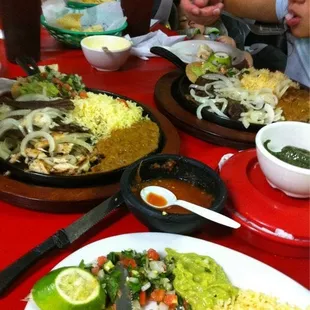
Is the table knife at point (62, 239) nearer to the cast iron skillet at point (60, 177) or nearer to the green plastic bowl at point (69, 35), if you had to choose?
the cast iron skillet at point (60, 177)

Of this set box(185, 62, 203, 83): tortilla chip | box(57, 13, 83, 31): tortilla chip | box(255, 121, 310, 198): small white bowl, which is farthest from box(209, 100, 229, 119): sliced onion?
box(57, 13, 83, 31): tortilla chip

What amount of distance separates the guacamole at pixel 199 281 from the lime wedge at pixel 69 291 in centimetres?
17

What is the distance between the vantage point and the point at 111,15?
8.09 ft

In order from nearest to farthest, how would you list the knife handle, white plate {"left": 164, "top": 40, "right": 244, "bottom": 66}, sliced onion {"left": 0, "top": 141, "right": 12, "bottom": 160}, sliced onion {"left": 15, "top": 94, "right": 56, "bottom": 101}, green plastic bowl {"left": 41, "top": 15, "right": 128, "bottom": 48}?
1. the knife handle
2. sliced onion {"left": 0, "top": 141, "right": 12, "bottom": 160}
3. sliced onion {"left": 15, "top": 94, "right": 56, "bottom": 101}
4. white plate {"left": 164, "top": 40, "right": 244, "bottom": 66}
5. green plastic bowl {"left": 41, "top": 15, "right": 128, "bottom": 48}

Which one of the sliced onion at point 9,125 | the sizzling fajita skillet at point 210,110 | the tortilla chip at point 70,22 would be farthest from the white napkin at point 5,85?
the tortilla chip at point 70,22

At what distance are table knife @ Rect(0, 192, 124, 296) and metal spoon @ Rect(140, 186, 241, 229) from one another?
0.08 m

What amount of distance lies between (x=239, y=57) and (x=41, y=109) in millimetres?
1082

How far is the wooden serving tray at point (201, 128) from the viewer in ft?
5.01

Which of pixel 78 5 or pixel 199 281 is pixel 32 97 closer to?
pixel 199 281

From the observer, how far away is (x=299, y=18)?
6.91 feet

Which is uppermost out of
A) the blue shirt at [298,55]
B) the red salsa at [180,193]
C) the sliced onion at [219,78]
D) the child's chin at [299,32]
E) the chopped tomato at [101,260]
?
the child's chin at [299,32]

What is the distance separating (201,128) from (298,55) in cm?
115

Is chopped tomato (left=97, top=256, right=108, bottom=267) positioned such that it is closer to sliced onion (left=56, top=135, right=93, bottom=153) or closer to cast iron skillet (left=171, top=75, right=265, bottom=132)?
sliced onion (left=56, top=135, right=93, bottom=153)

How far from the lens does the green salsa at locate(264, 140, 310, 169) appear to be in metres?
1.18
